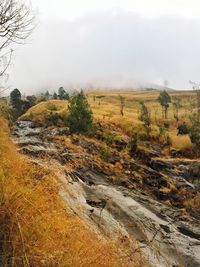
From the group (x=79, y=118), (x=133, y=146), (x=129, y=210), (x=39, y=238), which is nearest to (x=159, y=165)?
(x=133, y=146)

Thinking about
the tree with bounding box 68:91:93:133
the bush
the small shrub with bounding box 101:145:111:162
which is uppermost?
the tree with bounding box 68:91:93:133

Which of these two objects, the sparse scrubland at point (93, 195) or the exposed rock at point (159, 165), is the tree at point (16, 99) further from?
the exposed rock at point (159, 165)

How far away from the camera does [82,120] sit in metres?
55.9

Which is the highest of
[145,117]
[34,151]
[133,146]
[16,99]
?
[34,151]

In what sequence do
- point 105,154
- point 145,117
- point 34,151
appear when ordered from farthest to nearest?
1. point 145,117
2. point 105,154
3. point 34,151

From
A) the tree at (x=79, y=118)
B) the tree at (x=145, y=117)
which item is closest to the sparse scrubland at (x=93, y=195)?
the tree at (x=79, y=118)

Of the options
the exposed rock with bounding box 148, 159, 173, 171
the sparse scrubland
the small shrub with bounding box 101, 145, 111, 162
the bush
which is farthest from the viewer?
the bush

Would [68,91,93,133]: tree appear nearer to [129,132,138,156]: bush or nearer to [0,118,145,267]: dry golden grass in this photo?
[129,132,138,156]: bush

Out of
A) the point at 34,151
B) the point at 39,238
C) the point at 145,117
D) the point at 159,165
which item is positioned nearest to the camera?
the point at 39,238

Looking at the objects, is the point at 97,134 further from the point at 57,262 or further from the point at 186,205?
the point at 57,262

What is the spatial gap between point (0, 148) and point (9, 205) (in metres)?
2.95

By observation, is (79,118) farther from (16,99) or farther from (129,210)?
(16,99)

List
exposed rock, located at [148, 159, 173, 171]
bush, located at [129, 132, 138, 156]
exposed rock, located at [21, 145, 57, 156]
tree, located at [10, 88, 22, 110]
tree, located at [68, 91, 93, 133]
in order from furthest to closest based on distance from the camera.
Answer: tree, located at [10, 88, 22, 110]
bush, located at [129, 132, 138, 156]
tree, located at [68, 91, 93, 133]
exposed rock, located at [148, 159, 173, 171]
exposed rock, located at [21, 145, 57, 156]

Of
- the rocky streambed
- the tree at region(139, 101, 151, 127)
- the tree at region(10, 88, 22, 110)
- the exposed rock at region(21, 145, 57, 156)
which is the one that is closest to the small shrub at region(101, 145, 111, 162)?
the rocky streambed
